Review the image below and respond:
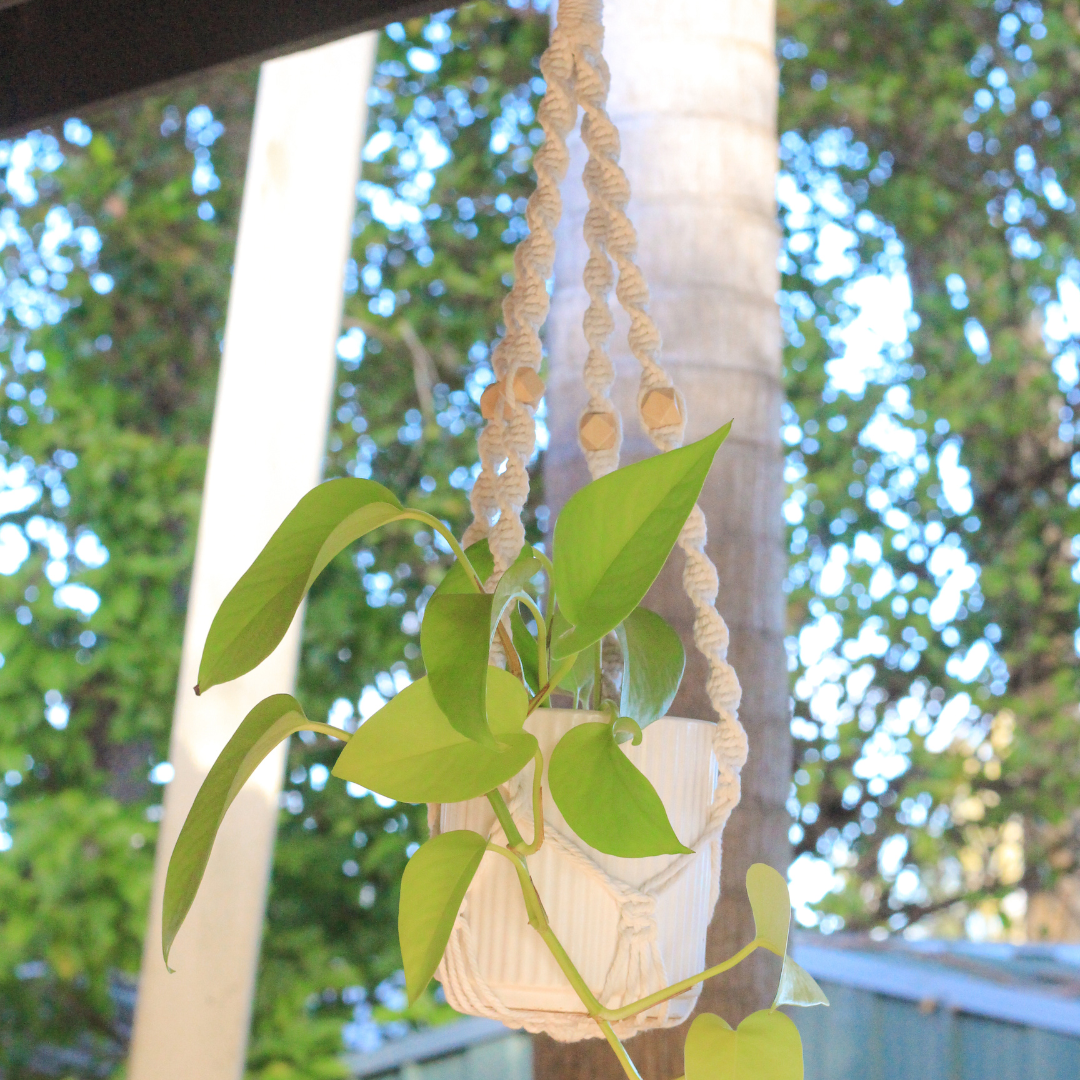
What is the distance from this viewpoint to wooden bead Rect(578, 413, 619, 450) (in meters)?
0.50

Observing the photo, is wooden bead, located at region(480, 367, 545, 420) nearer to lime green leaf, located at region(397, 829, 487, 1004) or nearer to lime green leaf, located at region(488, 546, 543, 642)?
lime green leaf, located at region(488, 546, 543, 642)

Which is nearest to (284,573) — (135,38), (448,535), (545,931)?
(448,535)

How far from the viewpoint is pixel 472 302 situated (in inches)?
93.4

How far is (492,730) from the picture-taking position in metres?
0.42

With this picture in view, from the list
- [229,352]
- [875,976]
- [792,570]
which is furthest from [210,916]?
[792,570]

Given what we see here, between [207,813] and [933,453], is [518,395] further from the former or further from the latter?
[933,453]

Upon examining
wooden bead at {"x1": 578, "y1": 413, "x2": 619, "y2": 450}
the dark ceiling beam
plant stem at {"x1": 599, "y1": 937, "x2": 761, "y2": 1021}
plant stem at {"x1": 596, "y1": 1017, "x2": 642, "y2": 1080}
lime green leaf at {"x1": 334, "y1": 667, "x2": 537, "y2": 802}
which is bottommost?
plant stem at {"x1": 596, "y1": 1017, "x2": 642, "y2": 1080}

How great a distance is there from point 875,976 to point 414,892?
1.57 metres

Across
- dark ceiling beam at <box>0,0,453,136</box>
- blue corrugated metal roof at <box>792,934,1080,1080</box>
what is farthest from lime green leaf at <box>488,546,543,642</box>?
blue corrugated metal roof at <box>792,934,1080,1080</box>

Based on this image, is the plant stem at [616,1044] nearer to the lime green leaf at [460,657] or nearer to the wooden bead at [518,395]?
the lime green leaf at [460,657]

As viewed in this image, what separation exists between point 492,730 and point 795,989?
0.16 metres

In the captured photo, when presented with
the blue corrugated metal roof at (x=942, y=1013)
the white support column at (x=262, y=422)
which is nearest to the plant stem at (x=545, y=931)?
the white support column at (x=262, y=422)

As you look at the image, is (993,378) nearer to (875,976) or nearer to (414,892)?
(875,976)

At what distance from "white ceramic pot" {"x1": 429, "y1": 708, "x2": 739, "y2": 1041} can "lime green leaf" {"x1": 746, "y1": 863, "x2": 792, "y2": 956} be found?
0.03m
